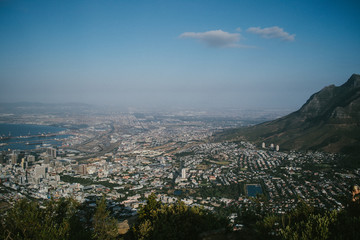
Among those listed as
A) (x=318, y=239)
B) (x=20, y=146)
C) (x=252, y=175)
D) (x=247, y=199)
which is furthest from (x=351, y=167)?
(x=20, y=146)

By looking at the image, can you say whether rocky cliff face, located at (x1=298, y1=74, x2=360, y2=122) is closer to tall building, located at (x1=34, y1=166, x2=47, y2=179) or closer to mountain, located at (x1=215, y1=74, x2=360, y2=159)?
mountain, located at (x1=215, y1=74, x2=360, y2=159)

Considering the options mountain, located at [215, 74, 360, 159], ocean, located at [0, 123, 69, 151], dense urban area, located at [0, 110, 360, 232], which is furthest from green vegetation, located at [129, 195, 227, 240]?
ocean, located at [0, 123, 69, 151]

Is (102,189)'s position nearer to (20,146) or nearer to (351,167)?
(351,167)

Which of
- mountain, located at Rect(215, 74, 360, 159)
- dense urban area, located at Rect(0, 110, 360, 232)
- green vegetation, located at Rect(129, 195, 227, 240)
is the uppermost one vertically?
mountain, located at Rect(215, 74, 360, 159)

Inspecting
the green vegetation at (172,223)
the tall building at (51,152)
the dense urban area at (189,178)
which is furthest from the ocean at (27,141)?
the green vegetation at (172,223)

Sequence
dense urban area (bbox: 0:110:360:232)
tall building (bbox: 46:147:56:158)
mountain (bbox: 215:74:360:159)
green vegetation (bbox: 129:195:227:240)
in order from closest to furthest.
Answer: green vegetation (bbox: 129:195:227:240) < dense urban area (bbox: 0:110:360:232) < mountain (bbox: 215:74:360:159) < tall building (bbox: 46:147:56:158)

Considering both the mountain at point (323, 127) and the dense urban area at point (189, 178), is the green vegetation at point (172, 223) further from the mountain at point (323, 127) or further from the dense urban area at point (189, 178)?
the mountain at point (323, 127)
